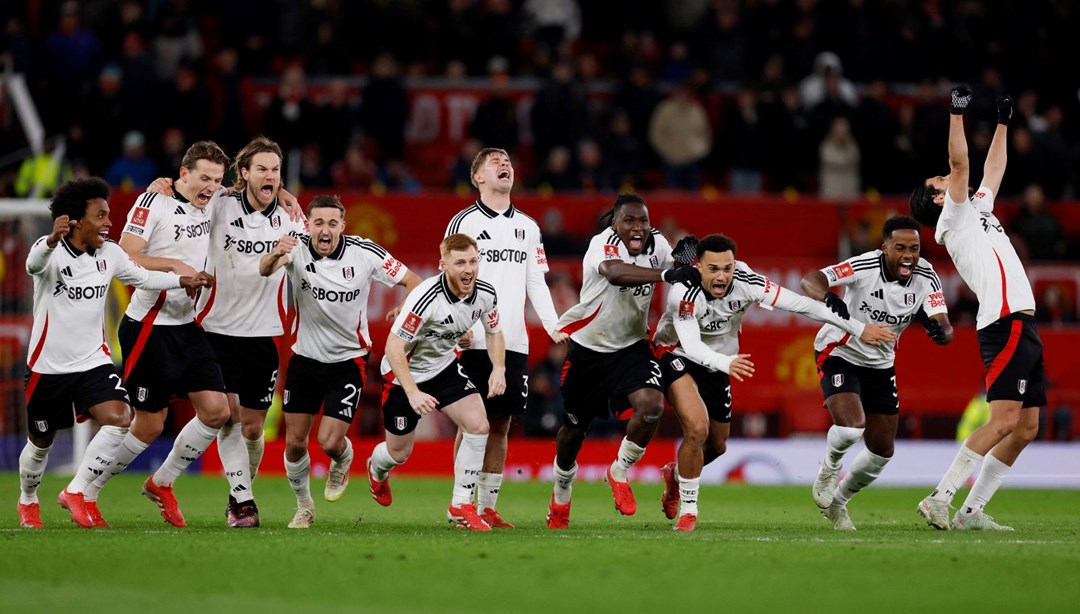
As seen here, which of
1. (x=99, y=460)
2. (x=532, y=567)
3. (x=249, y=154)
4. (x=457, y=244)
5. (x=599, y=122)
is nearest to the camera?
(x=532, y=567)

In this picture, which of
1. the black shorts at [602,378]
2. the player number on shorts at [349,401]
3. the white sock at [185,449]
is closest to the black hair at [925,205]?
the black shorts at [602,378]

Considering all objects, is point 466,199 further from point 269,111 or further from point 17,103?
point 17,103

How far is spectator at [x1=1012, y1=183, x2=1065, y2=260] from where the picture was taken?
20.3m

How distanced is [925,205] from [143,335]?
6233 mm

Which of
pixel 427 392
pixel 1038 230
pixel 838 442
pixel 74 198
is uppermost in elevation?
pixel 1038 230

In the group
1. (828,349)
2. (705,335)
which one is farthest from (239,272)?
(828,349)

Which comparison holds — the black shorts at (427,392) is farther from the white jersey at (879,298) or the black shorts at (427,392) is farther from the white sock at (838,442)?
the white jersey at (879,298)

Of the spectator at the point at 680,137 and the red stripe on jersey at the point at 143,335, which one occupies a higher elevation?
the spectator at the point at 680,137

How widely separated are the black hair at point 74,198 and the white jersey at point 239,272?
991 mm

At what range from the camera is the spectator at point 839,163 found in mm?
21859

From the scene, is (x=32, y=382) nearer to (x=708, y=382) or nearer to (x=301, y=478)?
(x=301, y=478)

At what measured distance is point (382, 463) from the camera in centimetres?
1157

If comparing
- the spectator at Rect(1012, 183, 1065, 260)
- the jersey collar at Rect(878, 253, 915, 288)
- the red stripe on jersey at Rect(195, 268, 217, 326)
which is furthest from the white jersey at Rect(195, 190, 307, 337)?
the spectator at Rect(1012, 183, 1065, 260)

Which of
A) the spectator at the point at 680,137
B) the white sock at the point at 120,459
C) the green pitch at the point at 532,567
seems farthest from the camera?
the spectator at the point at 680,137
